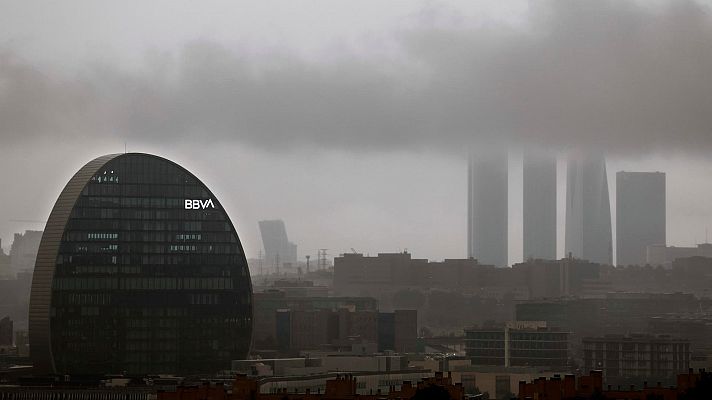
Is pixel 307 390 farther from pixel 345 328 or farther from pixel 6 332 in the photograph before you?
pixel 345 328

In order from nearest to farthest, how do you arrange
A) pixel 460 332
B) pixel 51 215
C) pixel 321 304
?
pixel 51 215 → pixel 321 304 → pixel 460 332

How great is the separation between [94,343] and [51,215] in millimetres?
7767

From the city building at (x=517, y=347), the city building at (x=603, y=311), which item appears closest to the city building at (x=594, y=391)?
the city building at (x=517, y=347)

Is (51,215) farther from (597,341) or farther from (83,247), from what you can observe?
(597,341)

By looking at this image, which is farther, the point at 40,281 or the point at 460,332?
the point at 460,332

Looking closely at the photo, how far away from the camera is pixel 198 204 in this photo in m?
113

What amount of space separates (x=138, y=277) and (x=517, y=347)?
28.0 meters

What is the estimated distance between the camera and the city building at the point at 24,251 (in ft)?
423

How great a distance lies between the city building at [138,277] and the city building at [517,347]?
18.6 m

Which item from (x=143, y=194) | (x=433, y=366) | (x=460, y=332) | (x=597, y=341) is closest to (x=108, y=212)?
(x=143, y=194)

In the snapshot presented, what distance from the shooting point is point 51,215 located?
11012 centimetres

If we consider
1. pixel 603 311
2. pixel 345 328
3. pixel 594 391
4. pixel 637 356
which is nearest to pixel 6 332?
pixel 345 328

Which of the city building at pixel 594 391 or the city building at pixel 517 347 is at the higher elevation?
the city building at pixel 517 347

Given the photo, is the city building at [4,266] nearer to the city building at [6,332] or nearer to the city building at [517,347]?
the city building at [6,332]
